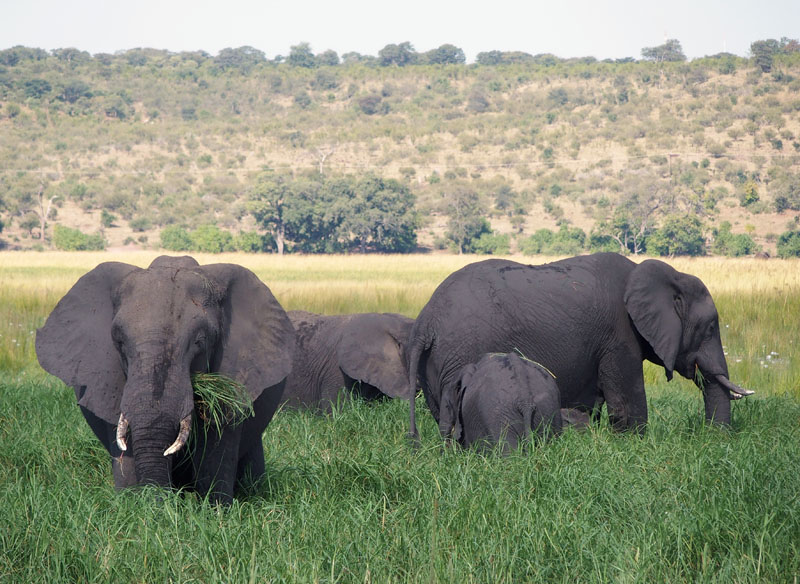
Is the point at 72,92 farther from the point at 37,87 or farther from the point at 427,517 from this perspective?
the point at 427,517

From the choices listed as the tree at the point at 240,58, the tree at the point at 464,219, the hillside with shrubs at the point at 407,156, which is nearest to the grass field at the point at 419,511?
the hillside with shrubs at the point at 407,156

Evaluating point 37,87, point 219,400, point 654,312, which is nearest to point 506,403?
point 654,312

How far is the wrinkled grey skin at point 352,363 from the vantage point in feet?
29.5

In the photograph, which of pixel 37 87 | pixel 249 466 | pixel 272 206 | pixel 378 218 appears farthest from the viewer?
pixel 37 87

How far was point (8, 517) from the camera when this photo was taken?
4594mm

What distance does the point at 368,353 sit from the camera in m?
9.10

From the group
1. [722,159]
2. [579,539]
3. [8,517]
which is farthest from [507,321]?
[722,159]

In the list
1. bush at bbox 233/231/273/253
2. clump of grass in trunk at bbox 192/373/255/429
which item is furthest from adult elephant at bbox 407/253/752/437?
bush at bbox 233/231/273/253

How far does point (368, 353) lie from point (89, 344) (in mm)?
4572

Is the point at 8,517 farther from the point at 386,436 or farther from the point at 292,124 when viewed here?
the point at 292,124

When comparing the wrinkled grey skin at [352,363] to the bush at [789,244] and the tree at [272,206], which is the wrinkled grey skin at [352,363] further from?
the tree at [272,206]

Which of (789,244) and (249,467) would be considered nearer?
(249,467)

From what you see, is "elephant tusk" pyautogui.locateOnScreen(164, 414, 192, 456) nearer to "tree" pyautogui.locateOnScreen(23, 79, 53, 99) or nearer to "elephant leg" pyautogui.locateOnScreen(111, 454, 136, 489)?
"elephant leg" pyautogui.locateOnScreen(111, 454, 136, 489)

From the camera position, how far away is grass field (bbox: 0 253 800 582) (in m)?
4.17
